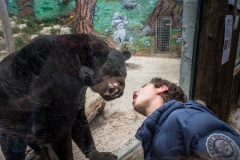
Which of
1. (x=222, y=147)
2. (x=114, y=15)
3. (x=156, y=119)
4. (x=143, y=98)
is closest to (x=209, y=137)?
(x=222, y=147)

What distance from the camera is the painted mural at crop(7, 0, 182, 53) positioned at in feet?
2.42

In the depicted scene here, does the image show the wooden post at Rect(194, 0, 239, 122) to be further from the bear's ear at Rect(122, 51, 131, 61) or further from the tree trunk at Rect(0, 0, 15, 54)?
the tree trunk at Rect(0, 0, 15, 54)

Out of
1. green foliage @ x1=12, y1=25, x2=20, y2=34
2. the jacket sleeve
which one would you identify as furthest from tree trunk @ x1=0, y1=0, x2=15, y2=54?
the jacket sleeve

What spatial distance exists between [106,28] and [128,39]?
0.17 meters

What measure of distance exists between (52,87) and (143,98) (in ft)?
1.75

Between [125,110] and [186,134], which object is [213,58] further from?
[186,134]

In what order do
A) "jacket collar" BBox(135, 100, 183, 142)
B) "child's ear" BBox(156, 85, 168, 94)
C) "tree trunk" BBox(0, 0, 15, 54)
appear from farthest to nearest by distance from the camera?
"child's ear" BBox(156, 85, 168, 94) < "jacket collar" BBox(135, 100, 183, 142) < "tree trunk" BBox(0, 0, 15, 54)

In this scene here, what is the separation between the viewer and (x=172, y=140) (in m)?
0.90

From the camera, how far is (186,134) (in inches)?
33.3

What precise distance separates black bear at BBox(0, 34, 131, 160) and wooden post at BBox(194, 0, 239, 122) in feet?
2.63

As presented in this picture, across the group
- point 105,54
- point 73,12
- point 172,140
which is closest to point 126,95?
point 105,54

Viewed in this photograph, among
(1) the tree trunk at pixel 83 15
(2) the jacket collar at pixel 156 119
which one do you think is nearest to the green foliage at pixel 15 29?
(1) the tree trunk at pixel 83 15

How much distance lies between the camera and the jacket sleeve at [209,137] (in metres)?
0.74

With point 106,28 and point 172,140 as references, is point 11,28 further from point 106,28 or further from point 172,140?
point 172,140
